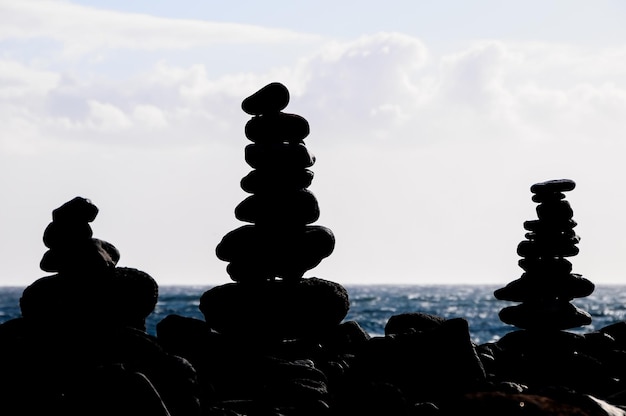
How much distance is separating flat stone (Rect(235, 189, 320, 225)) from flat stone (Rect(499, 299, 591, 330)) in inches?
194

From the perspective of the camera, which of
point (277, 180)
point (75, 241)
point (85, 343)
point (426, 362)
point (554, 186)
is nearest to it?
point (85, 343)

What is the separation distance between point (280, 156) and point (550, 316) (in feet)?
20.7

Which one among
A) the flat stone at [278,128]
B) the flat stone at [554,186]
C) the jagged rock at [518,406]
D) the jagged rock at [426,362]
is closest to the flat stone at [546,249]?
the flat stone at [554,186]

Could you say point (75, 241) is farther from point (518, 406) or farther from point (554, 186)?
point (554, 186)

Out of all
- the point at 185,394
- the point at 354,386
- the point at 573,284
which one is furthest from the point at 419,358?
the point at 573,284

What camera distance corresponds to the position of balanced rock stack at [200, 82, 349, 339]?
59.7 feet

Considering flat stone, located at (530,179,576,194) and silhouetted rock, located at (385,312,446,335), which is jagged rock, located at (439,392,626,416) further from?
flat stone, located at (530,179,576,194)

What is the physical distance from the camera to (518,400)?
1030cm

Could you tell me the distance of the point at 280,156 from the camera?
724 inches

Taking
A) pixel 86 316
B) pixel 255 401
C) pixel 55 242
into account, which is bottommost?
pixel 255 401

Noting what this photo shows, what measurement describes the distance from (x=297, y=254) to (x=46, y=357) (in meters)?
Answer: 6.24

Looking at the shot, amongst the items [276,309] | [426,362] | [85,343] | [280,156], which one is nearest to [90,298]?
[85,343]

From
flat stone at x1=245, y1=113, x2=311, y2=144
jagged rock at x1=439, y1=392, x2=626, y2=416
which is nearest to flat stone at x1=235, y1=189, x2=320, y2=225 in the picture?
flat stone at x1=245, y1=113, x2=311, y2=144

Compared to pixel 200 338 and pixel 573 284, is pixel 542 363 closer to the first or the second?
pixel 573 284
